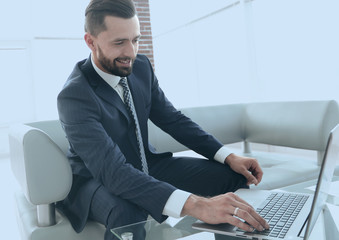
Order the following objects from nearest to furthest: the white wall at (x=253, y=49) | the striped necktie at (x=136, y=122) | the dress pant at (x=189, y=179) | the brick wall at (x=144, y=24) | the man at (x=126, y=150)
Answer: the man at (x=126, y=150)
the dress pant at (x=189, y=179)
the striped necktie at (x=136, y=122)
the white wall at (x=253, y=49)
the brick wall at (x=144, y=24)

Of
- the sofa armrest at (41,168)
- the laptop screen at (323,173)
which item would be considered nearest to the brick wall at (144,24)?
the sofa armrest at (41,168)

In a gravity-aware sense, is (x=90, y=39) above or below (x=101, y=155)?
above

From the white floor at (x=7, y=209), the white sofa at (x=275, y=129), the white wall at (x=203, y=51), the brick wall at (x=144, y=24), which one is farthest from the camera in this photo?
the brick wall at (x=144, y=24)

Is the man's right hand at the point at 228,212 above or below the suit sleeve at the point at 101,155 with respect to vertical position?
below

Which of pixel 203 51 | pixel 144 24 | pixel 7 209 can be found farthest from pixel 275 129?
pixel 144 24

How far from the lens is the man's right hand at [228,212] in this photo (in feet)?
2.86

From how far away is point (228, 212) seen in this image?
0.90 meters

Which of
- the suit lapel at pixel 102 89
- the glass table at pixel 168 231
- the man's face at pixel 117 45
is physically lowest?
the glass table at pixel 168 231

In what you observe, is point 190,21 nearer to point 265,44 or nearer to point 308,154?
point 265,44

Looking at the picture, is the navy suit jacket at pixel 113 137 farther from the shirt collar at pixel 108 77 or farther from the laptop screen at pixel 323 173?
the laptop screen at pixel 323 173

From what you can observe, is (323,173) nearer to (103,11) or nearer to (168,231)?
(168,231)

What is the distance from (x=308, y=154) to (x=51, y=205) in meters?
3.29

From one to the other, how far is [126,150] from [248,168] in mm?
531

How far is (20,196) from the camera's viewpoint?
1896 mm
